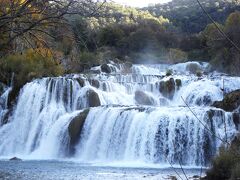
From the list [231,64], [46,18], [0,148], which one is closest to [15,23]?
[46,18]

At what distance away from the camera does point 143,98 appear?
30562mm

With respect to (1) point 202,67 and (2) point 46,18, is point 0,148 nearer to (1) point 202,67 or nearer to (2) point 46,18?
(1) point 202,67

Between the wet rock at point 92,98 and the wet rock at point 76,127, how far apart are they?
345cm

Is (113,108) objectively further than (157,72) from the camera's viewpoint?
No

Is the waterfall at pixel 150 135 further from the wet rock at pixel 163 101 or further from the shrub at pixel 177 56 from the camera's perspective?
the shrub at pixel 177 56

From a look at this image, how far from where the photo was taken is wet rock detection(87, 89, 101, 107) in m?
28.7

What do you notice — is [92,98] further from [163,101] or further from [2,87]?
[2,87]

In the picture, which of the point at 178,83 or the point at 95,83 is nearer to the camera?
the point at 95,83

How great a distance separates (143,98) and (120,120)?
7.13 meters

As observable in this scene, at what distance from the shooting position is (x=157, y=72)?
41625 mm

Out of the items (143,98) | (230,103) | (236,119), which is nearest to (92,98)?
(143,98)

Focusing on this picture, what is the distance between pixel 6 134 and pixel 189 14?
46356 millimetres

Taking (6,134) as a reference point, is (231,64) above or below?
above

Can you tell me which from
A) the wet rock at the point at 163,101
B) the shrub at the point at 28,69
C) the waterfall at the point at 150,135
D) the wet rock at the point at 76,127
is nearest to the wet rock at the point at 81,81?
the shrub at the point at 28,69
